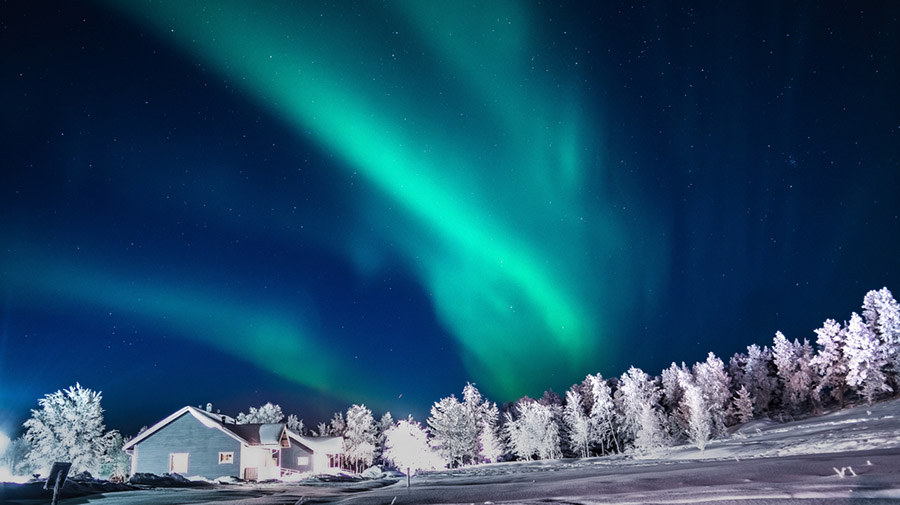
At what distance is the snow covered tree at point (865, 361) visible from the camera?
65.8 metres

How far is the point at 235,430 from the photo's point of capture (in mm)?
58094

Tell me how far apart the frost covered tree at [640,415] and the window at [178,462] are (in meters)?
49.9

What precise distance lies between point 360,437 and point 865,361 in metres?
79.2

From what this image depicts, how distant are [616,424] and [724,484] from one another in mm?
72047

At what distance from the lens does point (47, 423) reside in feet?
200

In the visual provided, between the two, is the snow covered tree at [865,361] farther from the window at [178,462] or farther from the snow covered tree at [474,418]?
the window at [178,462]

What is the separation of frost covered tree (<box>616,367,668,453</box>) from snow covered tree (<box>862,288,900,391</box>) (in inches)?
1141

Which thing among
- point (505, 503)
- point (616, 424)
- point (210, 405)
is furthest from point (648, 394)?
point (505, 503)

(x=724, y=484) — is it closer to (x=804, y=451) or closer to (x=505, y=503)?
(x=505, y=503)

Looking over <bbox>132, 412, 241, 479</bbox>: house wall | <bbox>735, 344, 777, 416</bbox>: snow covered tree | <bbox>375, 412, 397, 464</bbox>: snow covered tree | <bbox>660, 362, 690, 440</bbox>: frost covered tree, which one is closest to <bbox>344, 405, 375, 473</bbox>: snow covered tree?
<bbox>375, 412, 397, 464</bbox>: snow covered tree

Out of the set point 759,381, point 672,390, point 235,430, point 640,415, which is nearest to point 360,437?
point 235,430

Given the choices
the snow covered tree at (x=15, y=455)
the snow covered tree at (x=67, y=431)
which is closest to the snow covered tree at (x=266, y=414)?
the snow covered tree at (x=15, y=455)

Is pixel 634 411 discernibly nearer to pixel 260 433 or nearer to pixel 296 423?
pixel 260 433

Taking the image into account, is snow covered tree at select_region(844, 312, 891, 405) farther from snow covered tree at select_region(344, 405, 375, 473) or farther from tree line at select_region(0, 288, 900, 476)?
snow covered tree at select_region(344, 405, 375, 473)
